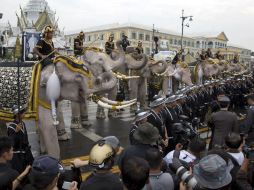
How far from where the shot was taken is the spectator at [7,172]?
11.3 ft

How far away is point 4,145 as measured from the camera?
3957mm

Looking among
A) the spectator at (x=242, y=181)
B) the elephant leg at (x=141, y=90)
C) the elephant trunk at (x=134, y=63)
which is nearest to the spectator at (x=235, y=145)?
the spectator at (x=242, y=181)

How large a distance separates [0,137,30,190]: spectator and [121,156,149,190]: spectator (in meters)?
1.14

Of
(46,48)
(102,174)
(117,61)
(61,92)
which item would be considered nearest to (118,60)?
(117,61)

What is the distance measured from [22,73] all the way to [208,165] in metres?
9.55

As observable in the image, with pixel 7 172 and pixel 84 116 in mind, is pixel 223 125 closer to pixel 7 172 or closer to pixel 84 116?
pixel 7 172

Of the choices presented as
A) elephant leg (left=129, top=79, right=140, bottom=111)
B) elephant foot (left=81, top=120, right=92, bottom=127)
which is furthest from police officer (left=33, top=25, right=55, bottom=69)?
elephant leg (left=129, top=79, right=140, bottom=111)

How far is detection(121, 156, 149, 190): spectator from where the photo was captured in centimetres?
292

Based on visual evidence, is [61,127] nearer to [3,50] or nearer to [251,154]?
[251,154]

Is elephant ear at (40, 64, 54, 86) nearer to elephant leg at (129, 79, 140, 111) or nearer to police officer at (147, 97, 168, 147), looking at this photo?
police officer at (147, 97, 168, 147)

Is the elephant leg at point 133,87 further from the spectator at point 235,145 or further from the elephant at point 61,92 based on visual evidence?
the spectator at point 235,145

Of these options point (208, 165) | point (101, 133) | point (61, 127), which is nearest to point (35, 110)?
point (61, 127)

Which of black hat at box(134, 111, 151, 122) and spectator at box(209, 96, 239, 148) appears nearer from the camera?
black hat at box(134, 111, 151, 122)

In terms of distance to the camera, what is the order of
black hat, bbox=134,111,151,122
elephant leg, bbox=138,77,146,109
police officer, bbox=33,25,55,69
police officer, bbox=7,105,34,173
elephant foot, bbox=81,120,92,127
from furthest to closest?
elephant leg, bbox=138,77,146,109 → elephant foot, bbox=81,120,92,127 → police officer, bbox=33,25,55,69 → black hat, bbox=134,111,151,122 → police officer, bbox=7,105,34,173
